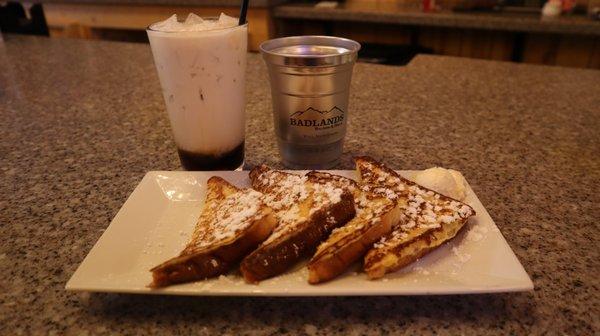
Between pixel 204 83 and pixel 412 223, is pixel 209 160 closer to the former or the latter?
pixel 204 83

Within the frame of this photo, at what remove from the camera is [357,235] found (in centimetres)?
58

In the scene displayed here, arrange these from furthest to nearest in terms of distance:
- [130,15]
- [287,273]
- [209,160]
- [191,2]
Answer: [130,15] → [191,2] → [209,160] → [287,273]

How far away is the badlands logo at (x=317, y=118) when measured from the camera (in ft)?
2.74

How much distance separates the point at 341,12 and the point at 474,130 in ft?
6.88

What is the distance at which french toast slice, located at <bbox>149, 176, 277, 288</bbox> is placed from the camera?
0.55m

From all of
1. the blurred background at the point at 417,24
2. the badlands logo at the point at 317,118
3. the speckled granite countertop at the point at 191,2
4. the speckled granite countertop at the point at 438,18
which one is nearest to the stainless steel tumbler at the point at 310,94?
the badlands logo at the point at 317,118

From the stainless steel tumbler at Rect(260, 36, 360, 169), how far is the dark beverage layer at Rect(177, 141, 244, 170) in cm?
11

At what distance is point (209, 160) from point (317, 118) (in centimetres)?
25

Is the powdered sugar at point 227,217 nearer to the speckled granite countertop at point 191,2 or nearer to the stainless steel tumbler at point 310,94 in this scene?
the stainless steel tumbler at point 310,94

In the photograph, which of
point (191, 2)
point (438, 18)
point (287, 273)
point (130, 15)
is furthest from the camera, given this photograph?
point (130, 15)

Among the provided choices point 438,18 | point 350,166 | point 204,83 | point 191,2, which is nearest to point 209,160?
point 204,83

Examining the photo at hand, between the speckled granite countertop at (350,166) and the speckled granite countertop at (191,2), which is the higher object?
the speckled granite countertop at (191,2)

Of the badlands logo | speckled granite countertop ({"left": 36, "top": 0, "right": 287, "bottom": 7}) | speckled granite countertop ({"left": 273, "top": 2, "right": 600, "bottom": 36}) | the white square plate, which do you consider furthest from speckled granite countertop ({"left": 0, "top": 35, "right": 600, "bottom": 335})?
speckled granite countertop ({"left": 36, "top": 0, "right": 287, "bottom": 7})

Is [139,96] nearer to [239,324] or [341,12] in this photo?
[239,324]
